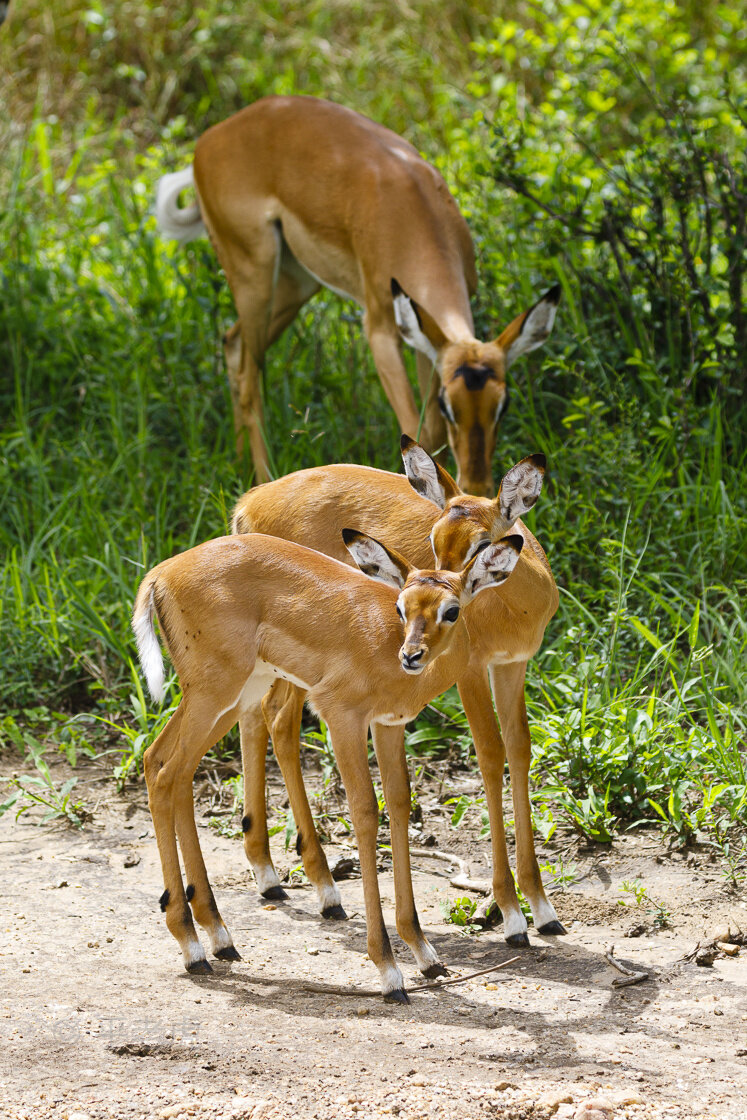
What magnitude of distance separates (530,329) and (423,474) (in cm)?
213

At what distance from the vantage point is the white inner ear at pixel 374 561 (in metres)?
3.42

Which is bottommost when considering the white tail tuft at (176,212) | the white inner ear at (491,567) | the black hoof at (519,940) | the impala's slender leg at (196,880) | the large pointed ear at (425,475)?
the black hoof at (519,940)

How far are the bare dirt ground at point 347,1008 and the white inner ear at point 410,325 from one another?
7.82 ft

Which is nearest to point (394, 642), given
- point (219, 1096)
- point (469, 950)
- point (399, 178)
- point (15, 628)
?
point (469, 950)

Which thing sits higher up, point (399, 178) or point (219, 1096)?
point (399, 178)

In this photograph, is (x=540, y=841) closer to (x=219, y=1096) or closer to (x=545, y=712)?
(x=545, y=712)

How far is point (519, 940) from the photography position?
382 centimetres

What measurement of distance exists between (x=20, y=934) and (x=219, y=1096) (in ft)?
3.72

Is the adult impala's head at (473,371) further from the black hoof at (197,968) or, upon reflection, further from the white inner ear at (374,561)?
the black hoof at (197,968)

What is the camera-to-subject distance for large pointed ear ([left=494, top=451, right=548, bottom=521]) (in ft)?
11.8

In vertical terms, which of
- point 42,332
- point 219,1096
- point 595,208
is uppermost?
point 595,208

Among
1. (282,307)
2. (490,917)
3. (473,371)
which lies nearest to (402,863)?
(490,917)

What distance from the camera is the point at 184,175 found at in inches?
312

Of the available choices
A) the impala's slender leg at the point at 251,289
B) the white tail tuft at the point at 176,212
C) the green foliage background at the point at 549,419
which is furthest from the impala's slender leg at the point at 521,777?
the white tail tuft at the point at 176,212
